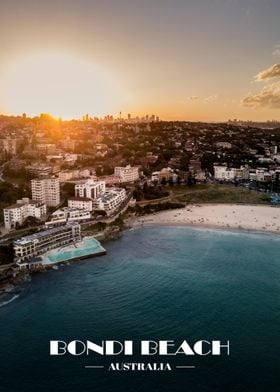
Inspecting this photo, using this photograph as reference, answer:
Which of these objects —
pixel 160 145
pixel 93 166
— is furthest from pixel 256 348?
pixel 160 145

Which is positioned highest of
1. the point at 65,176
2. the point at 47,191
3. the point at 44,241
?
the point at 65,176

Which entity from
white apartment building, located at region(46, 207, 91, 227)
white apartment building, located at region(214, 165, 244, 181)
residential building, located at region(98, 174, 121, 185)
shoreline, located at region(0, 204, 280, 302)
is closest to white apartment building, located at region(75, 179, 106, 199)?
white apartment building, located at region(46, 207, 91, 227)

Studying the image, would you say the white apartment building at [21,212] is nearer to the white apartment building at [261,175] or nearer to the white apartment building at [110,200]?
the white apartment building at [110,200]

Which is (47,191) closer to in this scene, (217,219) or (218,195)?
(217,219)

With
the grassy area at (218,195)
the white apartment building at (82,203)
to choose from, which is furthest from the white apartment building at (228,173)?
the white apartment building at (82,203)

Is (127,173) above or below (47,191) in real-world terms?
above

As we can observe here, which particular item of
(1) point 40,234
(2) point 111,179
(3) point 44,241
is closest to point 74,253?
(3) point 44,241

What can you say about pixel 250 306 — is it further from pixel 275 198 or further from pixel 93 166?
pixel 93 166
